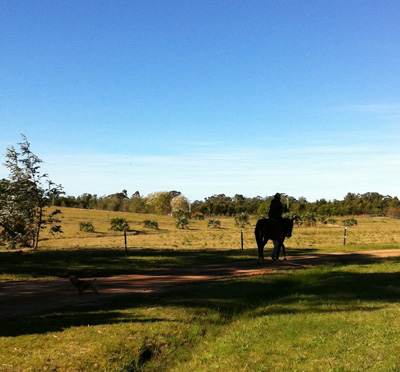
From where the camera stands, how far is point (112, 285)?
14984 millimetres

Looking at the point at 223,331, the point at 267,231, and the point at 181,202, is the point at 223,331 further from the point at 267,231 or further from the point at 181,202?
the point at 181,202

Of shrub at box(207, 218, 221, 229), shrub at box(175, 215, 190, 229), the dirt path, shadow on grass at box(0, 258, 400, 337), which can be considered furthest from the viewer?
shrub at box(175, 215, 190, 229)

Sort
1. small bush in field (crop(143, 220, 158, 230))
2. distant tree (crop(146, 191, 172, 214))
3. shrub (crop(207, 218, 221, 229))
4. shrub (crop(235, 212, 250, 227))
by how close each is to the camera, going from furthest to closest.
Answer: distant tree (crop(146, 191, 172, 214)) < shrub (crop(235, 212, 250, 227)) < shrub (crop(207, 218, 221, 229)) < small bush in field (crop(143, 220, 158, 230))

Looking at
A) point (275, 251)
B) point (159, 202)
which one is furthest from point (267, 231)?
point (159, 202)

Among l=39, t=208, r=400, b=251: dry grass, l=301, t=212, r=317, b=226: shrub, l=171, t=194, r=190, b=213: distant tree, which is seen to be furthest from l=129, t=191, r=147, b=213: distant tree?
l=301, t=212, r=317, b=226: shrub

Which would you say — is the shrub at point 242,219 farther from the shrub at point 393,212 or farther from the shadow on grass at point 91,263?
the shadow on grass at point 91,263

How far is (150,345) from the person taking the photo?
28.1 ft

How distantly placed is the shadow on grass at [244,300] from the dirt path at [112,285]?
927mm

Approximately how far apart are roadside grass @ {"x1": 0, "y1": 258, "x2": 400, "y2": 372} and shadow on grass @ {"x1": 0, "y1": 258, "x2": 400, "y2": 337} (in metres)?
0.03

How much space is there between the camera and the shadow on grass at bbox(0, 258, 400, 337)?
9773 mm

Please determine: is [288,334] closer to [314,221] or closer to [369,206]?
[314,221]

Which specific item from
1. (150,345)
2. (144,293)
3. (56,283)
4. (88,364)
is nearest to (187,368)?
(150,345)

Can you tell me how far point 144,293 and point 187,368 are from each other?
5630 millimetres

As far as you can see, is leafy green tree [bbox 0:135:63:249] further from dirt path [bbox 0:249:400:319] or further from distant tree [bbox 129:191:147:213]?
distant tree [bbox 129:191:147:213]
